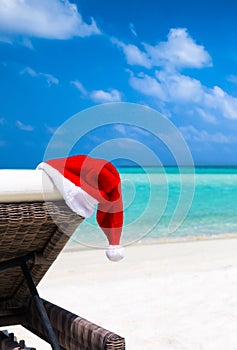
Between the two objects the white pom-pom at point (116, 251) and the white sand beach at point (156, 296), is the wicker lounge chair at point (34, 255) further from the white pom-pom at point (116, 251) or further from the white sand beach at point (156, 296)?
the white sand beach at point (156, 296)

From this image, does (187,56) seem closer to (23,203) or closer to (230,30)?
(230,30)

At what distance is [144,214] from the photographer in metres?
1.68

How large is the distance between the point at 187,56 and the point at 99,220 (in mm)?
53578

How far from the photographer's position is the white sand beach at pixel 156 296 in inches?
119

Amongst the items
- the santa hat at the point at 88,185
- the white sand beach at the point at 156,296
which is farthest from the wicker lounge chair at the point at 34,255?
the white sand beach at the point at 156,296

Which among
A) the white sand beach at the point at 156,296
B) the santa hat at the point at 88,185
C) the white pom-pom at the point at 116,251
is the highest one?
the white sand beach at the point at 156,296

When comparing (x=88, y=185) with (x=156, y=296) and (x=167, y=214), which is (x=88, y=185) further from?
(x=167, y=214)

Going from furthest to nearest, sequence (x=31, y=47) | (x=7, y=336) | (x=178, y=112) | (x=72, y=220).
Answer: (x=31, y=47) < (x=178, y=112) < (x=7, y=336) < (x=72, y=220)

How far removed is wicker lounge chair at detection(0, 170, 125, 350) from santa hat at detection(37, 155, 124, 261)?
0.10 ft

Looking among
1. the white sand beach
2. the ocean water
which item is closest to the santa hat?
the ocean water

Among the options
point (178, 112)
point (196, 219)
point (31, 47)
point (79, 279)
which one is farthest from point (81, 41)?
point (79, 279)

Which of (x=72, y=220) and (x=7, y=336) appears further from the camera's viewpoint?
(x=7, y=336)

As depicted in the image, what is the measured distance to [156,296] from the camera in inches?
156

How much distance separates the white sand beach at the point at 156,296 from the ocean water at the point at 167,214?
15.8 inches
